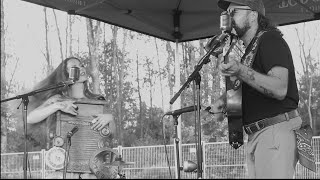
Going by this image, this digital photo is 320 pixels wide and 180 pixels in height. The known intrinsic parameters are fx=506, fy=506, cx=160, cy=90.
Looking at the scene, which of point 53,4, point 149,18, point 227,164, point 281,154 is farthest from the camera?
point 227,164

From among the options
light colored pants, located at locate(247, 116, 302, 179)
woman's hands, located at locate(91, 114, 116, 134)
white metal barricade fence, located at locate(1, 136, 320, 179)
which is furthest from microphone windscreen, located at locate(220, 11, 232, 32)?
white metal barricade fence, located at locate(1, 136, 320, 179)

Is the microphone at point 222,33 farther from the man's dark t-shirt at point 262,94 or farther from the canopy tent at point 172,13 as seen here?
the canopy tent at point 172,13

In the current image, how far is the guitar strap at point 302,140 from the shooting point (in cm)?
309

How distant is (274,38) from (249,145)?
2.27ft

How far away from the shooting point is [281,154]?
2992mm

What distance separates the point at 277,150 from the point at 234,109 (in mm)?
355

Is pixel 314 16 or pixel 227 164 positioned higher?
pixel 314 16

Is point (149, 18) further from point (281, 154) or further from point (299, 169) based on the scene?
point (281, 154)

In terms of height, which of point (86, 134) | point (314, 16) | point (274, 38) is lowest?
point (86, 134)

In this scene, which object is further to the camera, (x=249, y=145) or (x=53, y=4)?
(x=53, y=4)

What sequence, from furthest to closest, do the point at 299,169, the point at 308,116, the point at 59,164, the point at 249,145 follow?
the point at 308,116
the point at 299,169
the point at 59,164
the point at 249,145

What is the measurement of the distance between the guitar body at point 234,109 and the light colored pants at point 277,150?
13 cm

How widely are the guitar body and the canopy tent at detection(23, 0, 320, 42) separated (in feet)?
12.3

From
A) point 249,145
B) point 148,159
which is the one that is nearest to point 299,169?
point 148,159
